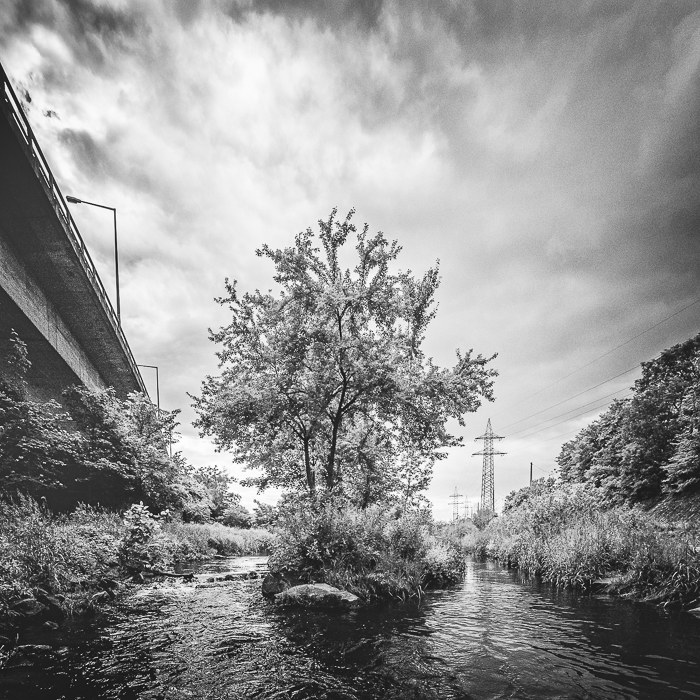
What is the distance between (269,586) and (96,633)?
537 cm

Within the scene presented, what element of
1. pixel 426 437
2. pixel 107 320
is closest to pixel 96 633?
pixel 426 437

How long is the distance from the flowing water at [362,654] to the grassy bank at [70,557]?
889 millimetres

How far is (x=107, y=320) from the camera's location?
1977cm

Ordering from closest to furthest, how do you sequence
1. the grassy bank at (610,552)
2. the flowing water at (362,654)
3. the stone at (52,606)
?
1. the flowing water at (362,654)
2. the stone at (52,606)
3. the grassy bank at (610,552)

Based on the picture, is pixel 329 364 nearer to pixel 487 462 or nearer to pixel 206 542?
pixel 206 542

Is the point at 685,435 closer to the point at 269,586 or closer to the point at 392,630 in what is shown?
the point at 392,630

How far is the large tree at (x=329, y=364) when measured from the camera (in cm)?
1559

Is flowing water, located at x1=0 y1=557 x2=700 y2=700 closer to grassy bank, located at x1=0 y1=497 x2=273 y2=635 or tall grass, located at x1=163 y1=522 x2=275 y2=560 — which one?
grassy bank, located at x1=0 y1=497 x2=273 y2=635

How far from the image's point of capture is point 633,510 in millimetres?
17781

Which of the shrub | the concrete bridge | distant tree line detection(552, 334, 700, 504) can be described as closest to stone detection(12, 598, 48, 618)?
the shrub

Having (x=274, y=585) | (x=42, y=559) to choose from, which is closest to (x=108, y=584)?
(x=42, y=559)

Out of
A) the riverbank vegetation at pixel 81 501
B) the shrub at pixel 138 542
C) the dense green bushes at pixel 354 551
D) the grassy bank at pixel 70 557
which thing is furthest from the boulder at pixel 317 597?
the shrub at pixel 138 542

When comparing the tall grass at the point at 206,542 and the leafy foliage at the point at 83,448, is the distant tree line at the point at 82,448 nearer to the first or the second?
the leafy foliage at the point at 83,448

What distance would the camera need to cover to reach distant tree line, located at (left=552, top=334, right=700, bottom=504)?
19062mm
